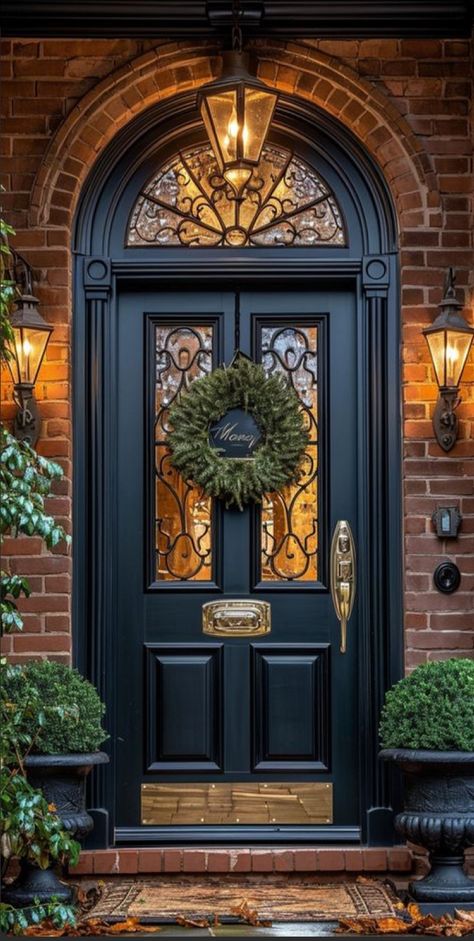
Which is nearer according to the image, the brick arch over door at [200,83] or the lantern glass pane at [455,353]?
the lantern glass pane at [455,353]

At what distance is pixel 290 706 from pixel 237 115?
2.64 meters

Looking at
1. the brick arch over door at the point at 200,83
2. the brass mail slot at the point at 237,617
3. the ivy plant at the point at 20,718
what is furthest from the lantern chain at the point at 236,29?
the brass mail slot at the point at 237,617

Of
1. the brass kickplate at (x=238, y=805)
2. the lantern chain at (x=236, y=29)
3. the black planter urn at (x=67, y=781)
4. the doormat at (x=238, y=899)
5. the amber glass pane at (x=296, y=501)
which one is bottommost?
the doormat at (x=238, y=899)

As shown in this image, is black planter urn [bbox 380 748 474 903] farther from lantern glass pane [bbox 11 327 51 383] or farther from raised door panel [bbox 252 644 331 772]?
lantern glass pane [bbox 11 327 51 383]

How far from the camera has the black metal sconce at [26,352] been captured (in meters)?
5.98

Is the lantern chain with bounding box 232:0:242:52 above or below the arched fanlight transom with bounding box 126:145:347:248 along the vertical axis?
above

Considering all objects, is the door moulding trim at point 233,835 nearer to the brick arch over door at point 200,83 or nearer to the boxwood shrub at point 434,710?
the boxwood shrub at point 434,710

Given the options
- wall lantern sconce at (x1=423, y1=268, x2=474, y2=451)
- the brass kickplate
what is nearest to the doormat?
the brass kickplate

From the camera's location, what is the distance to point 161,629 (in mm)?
6285

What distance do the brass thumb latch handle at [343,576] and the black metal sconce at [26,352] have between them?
57.7 inches

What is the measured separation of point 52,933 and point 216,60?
3876 mm

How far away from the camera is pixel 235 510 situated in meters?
6.31

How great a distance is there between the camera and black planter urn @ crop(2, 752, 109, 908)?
548 cm

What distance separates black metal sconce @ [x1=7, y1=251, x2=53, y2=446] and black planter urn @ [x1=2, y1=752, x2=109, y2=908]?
1448mm
